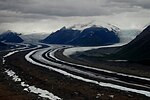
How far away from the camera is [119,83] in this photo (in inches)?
2835

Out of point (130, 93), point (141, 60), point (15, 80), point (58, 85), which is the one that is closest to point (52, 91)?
point (58, 85)

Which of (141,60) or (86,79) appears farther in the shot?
(141,60)

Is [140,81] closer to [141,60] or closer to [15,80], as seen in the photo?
[15,80]

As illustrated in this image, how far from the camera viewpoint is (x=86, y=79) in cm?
7956

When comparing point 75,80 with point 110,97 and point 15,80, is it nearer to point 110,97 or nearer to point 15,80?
point 15,80

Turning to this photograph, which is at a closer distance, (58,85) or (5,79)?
(58,85)

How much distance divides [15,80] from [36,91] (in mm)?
16019

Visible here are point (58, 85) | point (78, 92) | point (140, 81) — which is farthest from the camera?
point (140, 81)

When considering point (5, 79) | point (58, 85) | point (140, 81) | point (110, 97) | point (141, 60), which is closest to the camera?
point (110, 97)

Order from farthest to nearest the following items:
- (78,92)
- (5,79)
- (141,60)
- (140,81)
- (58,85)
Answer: (141,60)
(5,79)
(140,81)
(58,85)
(78,92)

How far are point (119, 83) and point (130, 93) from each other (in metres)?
12.6

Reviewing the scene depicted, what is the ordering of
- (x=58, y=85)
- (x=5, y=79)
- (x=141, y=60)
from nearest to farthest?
(x=58, y=85), (x=5, y=79), (x=141, y=60)

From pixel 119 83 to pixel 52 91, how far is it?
15228 millimetres

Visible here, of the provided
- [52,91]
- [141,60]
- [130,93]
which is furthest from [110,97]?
[141,60]
